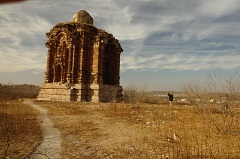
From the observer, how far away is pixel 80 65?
22484mm

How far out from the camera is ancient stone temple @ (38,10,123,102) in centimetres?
2178

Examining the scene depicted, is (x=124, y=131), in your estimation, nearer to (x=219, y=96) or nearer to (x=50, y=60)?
(x=219, y=96)

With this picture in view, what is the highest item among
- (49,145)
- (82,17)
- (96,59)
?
(82,17)

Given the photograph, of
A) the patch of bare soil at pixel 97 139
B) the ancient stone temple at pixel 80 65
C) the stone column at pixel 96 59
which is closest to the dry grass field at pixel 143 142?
the patch of bare soil at pixel 97 139

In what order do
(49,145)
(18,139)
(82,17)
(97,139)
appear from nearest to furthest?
(49,145), (18,139), (97,139), (82,17)

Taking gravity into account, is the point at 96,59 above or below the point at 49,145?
above

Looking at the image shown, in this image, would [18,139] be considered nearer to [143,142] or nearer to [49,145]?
[49,145]

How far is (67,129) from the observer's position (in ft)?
28.1

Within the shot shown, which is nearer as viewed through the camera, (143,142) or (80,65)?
(143,142)

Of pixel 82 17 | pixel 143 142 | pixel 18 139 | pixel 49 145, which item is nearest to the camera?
pixel 49 145

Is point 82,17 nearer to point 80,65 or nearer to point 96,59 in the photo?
point 96,59

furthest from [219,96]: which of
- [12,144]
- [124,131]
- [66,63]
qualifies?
[66,63]

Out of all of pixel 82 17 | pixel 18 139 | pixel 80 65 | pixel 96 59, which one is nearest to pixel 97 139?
pixel 18 139

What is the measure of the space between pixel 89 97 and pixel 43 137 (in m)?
14.3
